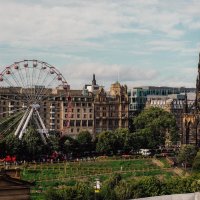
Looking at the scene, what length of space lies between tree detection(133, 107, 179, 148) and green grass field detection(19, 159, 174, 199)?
2067 centimetres

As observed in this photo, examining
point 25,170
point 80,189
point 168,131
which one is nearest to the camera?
point 80,189

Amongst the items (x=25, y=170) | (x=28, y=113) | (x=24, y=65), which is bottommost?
(x=25, y=170)

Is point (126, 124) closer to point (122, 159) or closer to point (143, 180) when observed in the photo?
point (122, 159)

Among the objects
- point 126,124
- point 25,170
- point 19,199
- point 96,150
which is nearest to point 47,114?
point 126,124

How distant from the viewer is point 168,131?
158250mm

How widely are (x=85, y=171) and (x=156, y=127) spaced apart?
5243 cm

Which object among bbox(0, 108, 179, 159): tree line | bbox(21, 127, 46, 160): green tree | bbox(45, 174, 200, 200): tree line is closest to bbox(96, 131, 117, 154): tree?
bbox(0, 108, 179, 159): tree line

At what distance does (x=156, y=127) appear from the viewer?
151750 millimetres

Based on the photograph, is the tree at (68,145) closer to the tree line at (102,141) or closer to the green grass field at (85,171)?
the tree line at (102,141)

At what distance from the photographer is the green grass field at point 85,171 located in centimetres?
8982

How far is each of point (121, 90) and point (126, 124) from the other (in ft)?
34.2

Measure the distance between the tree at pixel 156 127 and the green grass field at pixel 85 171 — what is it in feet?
67.8

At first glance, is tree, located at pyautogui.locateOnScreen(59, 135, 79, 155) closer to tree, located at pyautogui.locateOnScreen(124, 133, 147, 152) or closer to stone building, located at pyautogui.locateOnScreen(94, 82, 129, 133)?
tree, located at pyautogui.locateOnScreen(124, 133, 147, 152)

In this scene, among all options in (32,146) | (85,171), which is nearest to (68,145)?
(32,146)
